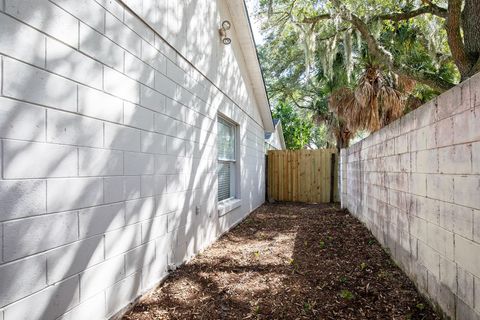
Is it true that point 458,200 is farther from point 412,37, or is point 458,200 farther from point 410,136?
point 412,37

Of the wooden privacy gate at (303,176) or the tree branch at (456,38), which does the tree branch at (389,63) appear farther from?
the wooden privacy gate at (303,176)

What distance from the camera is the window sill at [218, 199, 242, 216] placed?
5.88m

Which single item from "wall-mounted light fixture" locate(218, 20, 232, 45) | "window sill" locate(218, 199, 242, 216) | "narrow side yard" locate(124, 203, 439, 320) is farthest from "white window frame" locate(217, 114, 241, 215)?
"wall-mounted light fixture" locate(218, 20, 232, 45)

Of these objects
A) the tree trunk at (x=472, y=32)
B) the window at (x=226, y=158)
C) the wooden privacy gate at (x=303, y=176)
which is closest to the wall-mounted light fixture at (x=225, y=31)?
the window at (x=226, y=158)

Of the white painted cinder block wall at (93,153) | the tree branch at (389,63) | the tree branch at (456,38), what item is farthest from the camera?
the tree branch at (389,63)

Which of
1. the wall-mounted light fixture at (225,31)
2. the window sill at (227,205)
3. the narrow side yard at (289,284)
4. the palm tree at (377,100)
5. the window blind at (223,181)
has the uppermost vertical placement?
the wall-mounted light fixture at (225,31)

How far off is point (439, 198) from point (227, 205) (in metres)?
4.04

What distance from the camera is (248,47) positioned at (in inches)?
310

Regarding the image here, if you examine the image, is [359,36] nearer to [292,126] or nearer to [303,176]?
[303,176]

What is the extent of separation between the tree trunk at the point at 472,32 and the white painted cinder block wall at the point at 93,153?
203 inches

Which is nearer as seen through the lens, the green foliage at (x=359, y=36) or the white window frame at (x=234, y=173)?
the white window frame at (x=234, y=173)

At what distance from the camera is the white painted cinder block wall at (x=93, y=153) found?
5.92 ft

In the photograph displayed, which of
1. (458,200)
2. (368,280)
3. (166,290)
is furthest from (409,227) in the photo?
(166,290)

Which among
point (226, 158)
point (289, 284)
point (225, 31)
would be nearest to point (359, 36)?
point (225, 31)
